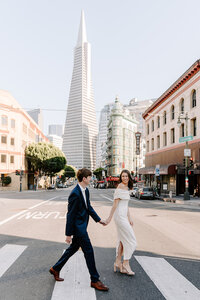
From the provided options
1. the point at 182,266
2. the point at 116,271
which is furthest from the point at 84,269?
the point at 182,266

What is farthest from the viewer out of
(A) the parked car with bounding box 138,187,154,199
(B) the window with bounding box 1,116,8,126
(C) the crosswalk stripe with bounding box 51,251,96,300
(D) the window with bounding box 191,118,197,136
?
(B) the window with bounding box 1,116,8,126

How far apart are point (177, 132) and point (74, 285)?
100 ft

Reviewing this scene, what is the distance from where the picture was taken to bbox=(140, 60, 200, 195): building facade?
2792cm

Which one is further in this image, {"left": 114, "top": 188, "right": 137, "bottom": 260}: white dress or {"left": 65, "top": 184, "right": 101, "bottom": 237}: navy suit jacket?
{"left": 114, "top": 188, "right": 137, "bottom": 260}: white dress

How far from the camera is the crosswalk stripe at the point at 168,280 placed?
409 cm

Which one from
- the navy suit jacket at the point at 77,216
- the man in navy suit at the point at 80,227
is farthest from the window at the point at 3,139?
the navy suit jacket at the point at 77,216

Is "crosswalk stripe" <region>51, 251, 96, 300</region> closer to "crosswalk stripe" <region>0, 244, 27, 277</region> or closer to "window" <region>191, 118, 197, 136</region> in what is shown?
"crosswalk stripe" <region>0, 244, 27, 277</region>

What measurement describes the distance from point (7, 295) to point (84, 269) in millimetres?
1604

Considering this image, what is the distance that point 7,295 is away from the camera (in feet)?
13.2

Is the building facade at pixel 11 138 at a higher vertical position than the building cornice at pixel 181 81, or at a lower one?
lower

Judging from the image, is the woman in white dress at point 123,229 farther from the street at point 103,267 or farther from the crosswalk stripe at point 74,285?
the crosswalk stripe at point 74,285

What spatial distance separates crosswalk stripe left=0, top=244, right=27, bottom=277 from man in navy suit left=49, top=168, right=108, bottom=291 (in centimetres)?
126

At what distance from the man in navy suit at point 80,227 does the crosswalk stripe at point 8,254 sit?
1.26 m

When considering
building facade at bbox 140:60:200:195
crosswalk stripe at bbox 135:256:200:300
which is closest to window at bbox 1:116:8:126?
building facade at bbox 140:60:200:195
